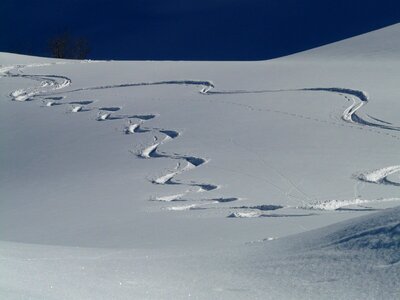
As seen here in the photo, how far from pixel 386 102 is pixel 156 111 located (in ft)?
13.1

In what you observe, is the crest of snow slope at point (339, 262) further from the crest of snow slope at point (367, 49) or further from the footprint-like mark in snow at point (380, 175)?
the crest of snow slope at point (367, 49)

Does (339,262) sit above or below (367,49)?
below

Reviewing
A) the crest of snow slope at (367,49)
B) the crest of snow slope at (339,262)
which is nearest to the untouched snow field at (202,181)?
the crest of snow slope at (339,262)

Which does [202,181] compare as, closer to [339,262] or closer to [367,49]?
[339,262]

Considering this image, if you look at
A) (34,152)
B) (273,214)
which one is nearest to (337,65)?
(34,152)

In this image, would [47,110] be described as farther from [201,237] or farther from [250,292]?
[250,292]

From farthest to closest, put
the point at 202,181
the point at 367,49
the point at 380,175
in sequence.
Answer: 1. the point at 367,49
2. the point at 202,181
3. the point at 380,175

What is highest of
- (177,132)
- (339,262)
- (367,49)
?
(367,49)

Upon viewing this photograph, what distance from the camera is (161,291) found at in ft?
13.9

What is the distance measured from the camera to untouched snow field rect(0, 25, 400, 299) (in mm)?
4438

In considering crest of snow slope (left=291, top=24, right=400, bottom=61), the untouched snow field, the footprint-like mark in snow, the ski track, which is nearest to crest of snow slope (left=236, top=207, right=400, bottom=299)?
the untouched snow field

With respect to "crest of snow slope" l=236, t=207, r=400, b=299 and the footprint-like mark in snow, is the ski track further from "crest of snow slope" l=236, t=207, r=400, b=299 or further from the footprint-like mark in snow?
"crest of snow slope" l=236, t=207, r=400, b=299

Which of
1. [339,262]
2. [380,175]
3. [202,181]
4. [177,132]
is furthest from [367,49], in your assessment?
[339,262]

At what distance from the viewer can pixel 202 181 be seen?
10016mm
